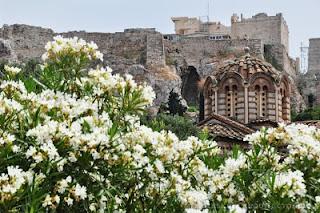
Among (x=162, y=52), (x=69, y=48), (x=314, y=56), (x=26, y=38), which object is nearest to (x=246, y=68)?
(x=69, y=48)

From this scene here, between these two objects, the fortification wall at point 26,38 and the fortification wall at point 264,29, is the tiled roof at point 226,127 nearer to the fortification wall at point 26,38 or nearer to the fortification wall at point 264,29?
the fortification wall at point 26,38

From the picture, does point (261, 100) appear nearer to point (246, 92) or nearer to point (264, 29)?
point (246, 92)

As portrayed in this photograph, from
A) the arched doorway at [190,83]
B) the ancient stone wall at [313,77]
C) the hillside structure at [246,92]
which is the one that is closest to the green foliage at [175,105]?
the arched doorway at [190,83]

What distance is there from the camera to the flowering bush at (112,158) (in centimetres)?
371

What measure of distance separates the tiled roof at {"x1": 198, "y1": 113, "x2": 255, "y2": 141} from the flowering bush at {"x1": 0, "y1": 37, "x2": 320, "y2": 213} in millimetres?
11590

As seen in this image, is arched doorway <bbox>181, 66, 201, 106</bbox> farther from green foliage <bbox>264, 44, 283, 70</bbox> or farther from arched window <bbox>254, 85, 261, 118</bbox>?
arched window <bbox>254, 85, 261, 118</bbox>

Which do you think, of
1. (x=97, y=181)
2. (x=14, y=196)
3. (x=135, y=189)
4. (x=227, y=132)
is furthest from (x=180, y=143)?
(x=227, y=132)

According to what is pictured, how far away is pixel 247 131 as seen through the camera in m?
17.2

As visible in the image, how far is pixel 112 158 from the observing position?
3.89 m

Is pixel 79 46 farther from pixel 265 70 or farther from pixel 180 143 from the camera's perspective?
pixel 265 70

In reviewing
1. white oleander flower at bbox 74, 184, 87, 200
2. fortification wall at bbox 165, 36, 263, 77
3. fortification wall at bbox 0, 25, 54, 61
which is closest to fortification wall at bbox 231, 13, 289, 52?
fortification wall at bbox 165, 36, 263, 77

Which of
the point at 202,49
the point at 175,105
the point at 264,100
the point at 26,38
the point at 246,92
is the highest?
the point at 26,38

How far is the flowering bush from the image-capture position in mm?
3713

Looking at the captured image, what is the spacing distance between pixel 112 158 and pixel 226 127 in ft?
43.8
